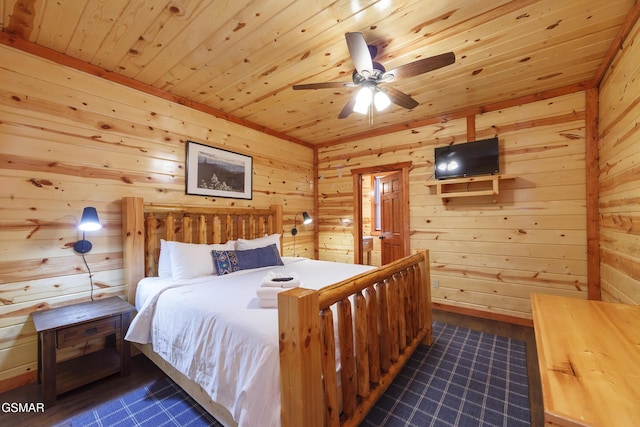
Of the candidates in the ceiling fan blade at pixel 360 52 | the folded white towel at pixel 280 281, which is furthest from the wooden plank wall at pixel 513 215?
the folded white towel at pixel 280 281

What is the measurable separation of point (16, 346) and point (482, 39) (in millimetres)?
4047

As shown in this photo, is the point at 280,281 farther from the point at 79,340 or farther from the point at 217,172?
the point at 217,172

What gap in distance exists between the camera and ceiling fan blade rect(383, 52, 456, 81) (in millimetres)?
1623

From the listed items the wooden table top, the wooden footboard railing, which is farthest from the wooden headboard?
the wooden table top

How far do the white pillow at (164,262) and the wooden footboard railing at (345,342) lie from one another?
168 cm

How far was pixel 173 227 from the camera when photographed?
8.84 ft

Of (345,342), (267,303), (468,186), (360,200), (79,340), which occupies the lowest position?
(79,340)

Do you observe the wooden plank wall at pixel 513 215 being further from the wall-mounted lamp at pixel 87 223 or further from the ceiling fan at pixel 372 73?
the wall-mounted lamp at pixel 87 223

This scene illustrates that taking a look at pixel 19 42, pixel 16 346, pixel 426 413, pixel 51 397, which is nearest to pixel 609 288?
pixel 426 413

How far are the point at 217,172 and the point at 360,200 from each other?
2.21m

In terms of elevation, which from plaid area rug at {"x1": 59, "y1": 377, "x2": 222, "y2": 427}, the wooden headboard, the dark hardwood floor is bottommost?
plaid area rug at {"x1": 59, "y1": 377, "x2": 222, "y2": 427}

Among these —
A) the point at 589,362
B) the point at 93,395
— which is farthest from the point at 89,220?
the point at 589,362

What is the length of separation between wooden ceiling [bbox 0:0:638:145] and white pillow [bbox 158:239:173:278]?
1.54 m

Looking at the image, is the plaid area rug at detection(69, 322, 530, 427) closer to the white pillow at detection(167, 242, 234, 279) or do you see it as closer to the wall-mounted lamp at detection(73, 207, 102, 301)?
the white pillow at detection(167, 242, 234, 279)
